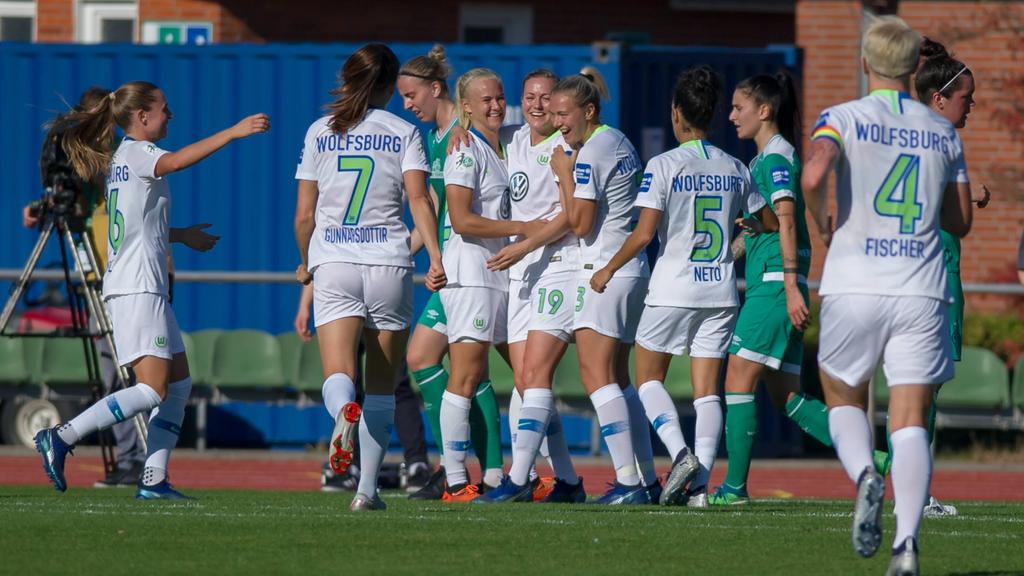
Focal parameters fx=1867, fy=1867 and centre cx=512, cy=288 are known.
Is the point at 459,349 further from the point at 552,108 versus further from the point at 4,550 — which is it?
the point at 4,550

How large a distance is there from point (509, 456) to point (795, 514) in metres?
6.74

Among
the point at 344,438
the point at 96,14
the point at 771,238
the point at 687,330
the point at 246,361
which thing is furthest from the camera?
the point at 96,14

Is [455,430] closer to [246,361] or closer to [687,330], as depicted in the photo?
[687,330]

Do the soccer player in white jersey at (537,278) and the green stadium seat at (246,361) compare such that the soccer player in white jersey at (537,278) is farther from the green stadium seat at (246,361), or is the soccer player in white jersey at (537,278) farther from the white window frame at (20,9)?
the white window frame at (20,9)

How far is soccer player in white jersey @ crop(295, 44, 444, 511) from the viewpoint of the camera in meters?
8.36

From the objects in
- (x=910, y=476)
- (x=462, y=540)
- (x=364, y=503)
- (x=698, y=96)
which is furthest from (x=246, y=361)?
(x=910, y=476)

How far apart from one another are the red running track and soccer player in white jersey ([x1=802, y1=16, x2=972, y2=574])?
6184mm

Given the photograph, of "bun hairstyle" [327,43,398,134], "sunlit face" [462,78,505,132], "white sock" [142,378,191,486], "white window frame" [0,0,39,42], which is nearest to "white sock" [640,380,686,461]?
"sunlit face" [462,78,505,132]

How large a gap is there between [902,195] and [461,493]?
389 cm

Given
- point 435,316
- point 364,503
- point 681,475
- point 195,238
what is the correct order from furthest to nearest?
point 435,316, point 195,238, point 681,475, point 364,503

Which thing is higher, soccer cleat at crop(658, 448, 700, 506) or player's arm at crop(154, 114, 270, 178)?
player's arm at crop(154, 114, 270, 178)

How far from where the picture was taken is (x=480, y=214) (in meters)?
9.52

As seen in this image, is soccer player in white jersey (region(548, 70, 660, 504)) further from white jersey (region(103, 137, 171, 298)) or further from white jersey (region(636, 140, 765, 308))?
white jersey (region(103, 137, 171, 298))

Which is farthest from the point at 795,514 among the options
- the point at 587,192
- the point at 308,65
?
the point at 308,65
